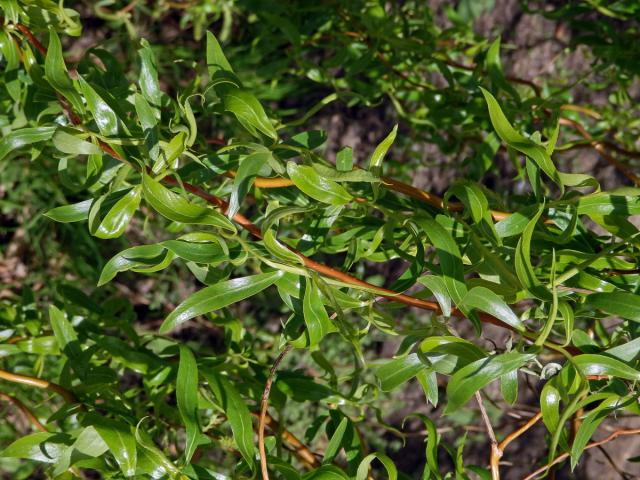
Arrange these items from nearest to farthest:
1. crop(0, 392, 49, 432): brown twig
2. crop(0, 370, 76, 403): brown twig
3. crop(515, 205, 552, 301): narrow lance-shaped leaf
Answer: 1. crop(515, 205, 552, 301): narrow lance-shaped leaf
2. crop(0, 370, 76, 403): brown twig
3. crop(0, 392, 49, 432): brown twig

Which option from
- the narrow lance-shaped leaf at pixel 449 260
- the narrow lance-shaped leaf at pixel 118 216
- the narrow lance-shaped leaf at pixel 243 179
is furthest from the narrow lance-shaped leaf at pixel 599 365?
the narrow lance-shaped leaf at pixel 118 216

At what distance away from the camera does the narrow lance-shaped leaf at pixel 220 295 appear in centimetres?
70

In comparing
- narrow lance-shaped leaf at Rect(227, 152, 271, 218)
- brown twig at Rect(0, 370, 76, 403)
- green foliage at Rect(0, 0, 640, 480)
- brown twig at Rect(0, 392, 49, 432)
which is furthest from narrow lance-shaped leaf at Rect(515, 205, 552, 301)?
brown twig at Rect(0, 392, 49, 432)

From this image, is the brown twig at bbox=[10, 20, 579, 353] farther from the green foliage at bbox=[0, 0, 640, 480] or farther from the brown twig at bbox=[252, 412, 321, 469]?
the brown twig at bbox=[252, 412, 321, 469]

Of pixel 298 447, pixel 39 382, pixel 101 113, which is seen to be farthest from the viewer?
pixel 298 447

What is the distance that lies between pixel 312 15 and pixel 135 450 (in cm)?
103

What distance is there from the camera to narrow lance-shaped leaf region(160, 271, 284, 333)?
2.30 feet

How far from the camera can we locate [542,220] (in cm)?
79

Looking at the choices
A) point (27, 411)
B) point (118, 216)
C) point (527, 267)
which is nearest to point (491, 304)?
Answer: point (527, 267)

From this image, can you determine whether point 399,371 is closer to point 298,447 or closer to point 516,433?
point 516,433

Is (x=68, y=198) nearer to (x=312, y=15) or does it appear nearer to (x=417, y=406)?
(x=312, y=15)

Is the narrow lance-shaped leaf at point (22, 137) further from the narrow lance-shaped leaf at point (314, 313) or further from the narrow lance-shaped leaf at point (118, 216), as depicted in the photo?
the narrow lance-shaped leaf at point (314, 313)

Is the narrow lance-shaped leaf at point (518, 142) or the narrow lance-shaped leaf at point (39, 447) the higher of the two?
the narrow lance-shaped leaf at point (518, 142)

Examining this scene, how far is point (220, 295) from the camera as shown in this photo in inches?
27.9
